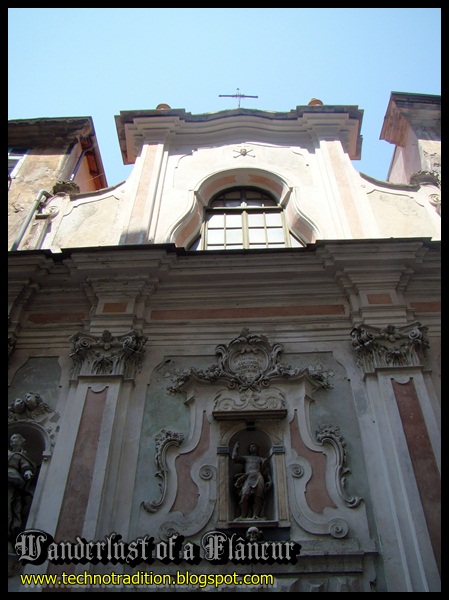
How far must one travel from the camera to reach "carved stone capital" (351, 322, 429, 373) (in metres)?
6.29

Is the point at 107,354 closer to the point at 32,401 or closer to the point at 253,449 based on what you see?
the point at 32,401

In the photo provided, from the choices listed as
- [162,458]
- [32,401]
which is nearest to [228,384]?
[162,458]

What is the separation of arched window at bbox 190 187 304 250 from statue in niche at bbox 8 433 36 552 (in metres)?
4.22

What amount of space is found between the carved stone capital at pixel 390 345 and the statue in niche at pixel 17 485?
13.0 ft

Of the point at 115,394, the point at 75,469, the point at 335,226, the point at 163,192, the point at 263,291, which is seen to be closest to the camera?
the point at 75,469

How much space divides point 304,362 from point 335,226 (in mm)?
2735

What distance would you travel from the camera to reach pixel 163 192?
9312 mm

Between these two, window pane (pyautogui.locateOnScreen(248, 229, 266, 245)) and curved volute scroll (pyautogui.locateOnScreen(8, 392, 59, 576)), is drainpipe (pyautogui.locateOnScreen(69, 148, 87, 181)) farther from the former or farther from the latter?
curved volute scroll (pyautogui.locateOnScreen(8, 392, 59, 576))

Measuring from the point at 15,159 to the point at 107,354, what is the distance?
6258 millimetres

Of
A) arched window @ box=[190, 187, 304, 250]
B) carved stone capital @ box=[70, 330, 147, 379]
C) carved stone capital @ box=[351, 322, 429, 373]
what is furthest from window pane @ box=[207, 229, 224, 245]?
carved stone capital @ box=[351, 322, 429, 373]

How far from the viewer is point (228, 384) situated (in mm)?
6406

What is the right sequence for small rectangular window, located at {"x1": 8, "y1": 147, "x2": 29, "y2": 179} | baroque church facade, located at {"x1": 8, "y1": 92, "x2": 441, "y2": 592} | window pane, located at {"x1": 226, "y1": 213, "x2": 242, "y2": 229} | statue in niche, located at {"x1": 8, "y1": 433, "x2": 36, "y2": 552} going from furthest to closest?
1. small rectangular window, located at {"x1": 8, "y1": 147, "x2": 29, "y2": 179}
2. window pane, located at {"x1": 226, "y1": 213, "x2": 242, "y2": 229}
3. statue in niche, located at {"x1": 8, "y1": 433, "x2": 36, "y2": 552}
4. baroque church facade, located at {"x1": 8, "y1": 92, "x2": 441, "y2": 592}

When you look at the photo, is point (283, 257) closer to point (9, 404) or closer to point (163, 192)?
point (163, 192)
